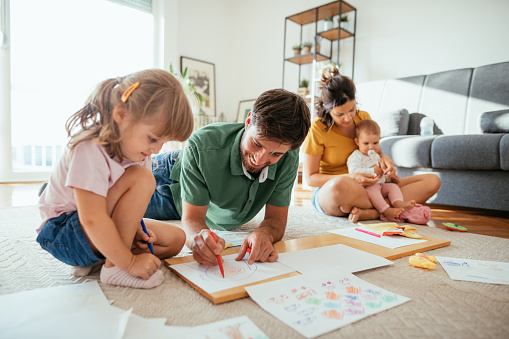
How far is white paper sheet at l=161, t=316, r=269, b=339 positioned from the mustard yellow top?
4.53ft

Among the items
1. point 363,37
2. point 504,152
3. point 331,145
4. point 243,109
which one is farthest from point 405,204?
point 243,109

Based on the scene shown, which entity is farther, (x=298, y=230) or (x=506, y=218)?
(x=506, y=218)

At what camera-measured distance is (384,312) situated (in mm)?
692

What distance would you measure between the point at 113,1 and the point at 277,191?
3981 mm

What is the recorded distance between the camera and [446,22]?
3258 millimetres

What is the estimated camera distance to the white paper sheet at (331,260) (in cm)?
91

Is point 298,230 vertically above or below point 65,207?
below

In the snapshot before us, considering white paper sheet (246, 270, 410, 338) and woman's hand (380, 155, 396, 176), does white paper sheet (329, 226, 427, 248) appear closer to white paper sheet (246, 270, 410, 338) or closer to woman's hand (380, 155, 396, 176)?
white paper sheet (246, 270, 410, 338)

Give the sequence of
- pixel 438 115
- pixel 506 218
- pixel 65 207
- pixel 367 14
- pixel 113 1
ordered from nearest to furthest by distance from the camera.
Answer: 1. pixel 65 207
2. pixel 506 218
3. pixel 438 115
4. pixel 367 14
5. pixel 113 1

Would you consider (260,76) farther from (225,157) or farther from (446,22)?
(225,157)

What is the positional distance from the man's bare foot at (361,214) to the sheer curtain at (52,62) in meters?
3.05

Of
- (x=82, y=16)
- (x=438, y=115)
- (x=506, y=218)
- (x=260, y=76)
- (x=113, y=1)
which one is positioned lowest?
(x=506, y=218)

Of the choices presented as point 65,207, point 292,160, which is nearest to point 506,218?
point 292,160

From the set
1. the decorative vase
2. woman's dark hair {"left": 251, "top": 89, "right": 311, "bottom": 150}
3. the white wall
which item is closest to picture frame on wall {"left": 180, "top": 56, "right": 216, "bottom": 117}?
the white wall
